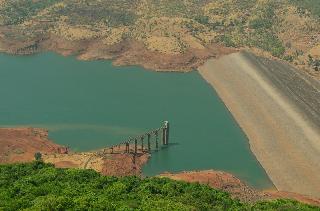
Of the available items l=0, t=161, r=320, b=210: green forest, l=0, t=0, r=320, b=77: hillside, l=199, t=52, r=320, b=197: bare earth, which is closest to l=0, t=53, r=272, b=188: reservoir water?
l=199, t=52, r=320, b=197: bare earth

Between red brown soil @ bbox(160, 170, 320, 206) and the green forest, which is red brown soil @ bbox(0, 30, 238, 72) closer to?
red brown soil @ bbox(160, 170, 320, 206)

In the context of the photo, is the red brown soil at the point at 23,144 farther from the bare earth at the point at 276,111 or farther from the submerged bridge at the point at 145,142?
the bare earth at the point at 276,111

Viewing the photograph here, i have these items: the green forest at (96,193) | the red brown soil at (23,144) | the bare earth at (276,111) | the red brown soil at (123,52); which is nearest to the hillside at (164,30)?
the red brown soil at (123,52)

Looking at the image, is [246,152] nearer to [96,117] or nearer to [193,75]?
[96,117]

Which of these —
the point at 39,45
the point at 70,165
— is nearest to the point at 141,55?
the point at 39,45

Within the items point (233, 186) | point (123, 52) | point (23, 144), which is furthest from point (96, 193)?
point (123, 52)

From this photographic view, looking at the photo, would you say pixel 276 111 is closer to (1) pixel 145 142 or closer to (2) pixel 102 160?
Result: (1) pixel 145 142
